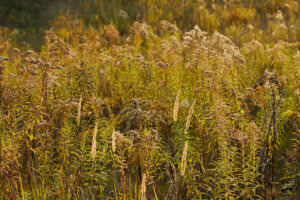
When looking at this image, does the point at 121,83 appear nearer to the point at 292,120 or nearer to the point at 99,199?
the point at 99,199

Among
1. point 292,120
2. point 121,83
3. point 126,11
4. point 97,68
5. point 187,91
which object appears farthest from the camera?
point 126,11

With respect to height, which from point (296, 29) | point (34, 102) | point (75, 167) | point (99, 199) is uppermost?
point (296, 29)

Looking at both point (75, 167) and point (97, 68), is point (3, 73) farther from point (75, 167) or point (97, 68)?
point (75, 167)

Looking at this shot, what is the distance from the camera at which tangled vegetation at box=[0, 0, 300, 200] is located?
6.75ft

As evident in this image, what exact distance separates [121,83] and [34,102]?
0.98m

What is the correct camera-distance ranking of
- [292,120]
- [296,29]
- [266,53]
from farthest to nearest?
[296,29]
[266,53]
[292,120]

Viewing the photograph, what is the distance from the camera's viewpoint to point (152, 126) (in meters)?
2.70

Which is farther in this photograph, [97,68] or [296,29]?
[296,29]

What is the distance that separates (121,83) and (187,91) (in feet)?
2.70

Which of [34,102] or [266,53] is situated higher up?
[266,53]

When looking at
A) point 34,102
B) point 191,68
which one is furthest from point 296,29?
point 34,102

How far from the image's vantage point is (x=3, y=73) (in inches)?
136

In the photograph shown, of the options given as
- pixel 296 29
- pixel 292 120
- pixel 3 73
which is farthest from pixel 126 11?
pixel 292 120

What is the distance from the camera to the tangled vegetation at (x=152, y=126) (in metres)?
2.06
